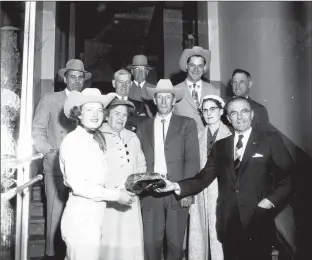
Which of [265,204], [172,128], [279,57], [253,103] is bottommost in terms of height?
[265,204]

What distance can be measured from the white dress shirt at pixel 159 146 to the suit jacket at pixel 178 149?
0.10 feet

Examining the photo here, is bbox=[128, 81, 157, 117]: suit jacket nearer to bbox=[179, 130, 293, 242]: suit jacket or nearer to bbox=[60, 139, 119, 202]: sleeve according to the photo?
bbox=[179, 130, 293, 242]: suit jacket

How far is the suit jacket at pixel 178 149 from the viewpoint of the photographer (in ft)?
9.95

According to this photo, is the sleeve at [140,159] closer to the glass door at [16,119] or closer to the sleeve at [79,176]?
the sleeve at [79,176]

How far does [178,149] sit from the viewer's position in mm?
3059

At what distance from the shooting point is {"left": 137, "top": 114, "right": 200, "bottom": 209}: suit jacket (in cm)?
303

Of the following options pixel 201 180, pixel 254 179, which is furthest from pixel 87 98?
pixel 254 179

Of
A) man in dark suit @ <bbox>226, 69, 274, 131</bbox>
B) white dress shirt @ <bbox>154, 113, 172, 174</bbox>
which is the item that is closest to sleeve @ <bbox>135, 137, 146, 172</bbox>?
white dress shirt @ <bbox>154, 113, 172, 174</bbox>

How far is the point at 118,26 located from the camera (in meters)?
8.05

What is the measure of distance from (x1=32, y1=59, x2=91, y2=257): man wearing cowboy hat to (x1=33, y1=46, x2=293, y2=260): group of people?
0.01 metres

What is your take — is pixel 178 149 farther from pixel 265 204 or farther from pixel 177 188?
pixel 265 204

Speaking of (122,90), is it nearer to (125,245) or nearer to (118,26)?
(125,245)

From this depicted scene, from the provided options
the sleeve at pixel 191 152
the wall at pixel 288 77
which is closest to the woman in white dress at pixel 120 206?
the sleeve at pixel 191 152

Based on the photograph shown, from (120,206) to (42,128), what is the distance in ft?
4.49
